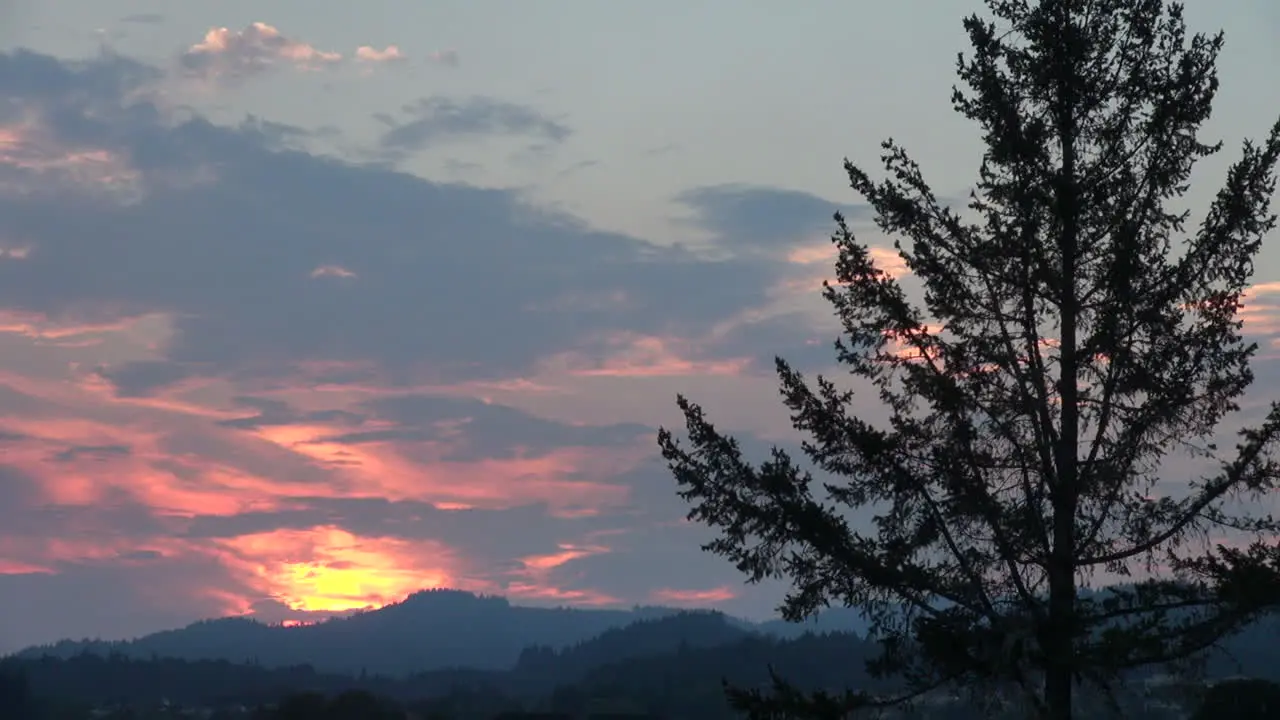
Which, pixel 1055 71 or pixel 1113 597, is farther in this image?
pixel 1055 71

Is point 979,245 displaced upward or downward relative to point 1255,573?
upward

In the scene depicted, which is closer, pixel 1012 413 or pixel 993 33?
pixel 1012 413

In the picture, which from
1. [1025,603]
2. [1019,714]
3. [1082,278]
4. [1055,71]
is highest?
[1055,71]

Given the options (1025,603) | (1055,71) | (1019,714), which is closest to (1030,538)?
(1025,603)

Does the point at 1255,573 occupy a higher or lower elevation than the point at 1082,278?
lower

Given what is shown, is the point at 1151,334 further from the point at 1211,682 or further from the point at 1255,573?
the point at 1211,682

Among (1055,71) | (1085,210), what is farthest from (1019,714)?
(1055,71)

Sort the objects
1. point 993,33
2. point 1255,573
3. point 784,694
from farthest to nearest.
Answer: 1. point 993,33
2. point 784,694
3. point 1255,573

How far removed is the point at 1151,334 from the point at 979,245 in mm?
2834

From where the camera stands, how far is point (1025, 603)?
2200 cm

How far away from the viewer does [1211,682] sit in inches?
918

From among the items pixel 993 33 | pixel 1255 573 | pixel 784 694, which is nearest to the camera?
pixel 1255 573

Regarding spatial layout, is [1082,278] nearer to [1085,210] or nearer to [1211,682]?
[1085,210]

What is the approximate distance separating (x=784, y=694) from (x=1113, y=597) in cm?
499
